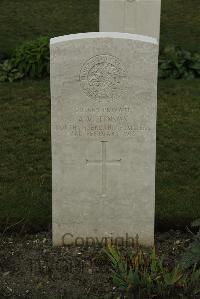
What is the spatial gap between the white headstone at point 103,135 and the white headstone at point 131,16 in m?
5.31

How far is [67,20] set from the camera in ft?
42.4

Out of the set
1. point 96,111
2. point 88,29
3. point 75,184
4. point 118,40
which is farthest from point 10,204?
point 88,29

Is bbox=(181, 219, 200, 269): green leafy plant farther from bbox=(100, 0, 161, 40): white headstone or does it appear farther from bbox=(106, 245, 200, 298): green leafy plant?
bbox=(100, 0, 161, 40): white headstone

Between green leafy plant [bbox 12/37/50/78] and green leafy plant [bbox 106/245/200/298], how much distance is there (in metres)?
5.38

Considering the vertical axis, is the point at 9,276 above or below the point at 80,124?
below

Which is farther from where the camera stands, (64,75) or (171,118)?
(171,118)

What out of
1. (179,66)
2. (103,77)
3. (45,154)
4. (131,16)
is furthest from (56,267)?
(131,16)

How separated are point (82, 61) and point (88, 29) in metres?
7.82

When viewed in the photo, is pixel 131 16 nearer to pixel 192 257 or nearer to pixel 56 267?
pixel 56 267

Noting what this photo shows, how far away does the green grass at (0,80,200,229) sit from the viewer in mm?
5707

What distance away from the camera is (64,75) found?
4.69 meters

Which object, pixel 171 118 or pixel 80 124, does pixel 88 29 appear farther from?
pixel 80 124

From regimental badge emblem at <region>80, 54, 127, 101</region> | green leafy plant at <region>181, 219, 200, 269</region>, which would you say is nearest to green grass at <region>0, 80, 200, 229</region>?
green leafy plant at <region>181, 219, 200, 269</region>

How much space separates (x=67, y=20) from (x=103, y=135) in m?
8.46
